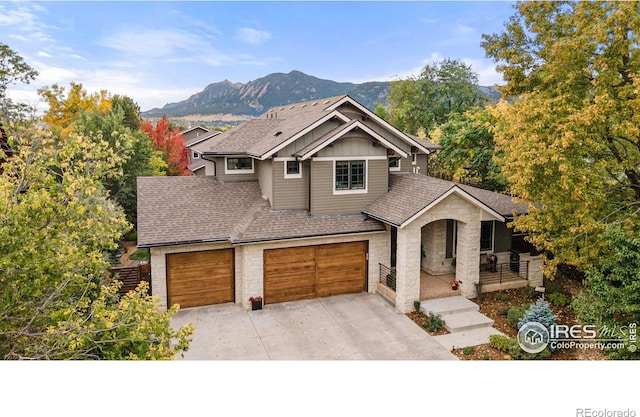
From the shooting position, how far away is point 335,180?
16.1 metres

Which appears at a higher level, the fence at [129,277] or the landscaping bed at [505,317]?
the fence at [129,277]

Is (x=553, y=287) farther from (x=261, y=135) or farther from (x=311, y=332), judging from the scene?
(x=261, y=135)

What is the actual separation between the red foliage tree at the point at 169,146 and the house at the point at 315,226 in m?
18.6

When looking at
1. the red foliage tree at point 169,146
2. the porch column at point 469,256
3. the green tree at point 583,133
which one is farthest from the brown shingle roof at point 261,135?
the red foliage tree at point 169,146

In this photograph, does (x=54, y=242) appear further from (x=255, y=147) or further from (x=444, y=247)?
(x=444, y=247)

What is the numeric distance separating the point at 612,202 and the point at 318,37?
1048 cm

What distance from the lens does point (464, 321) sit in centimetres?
1338

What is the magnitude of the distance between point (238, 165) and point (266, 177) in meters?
2.08

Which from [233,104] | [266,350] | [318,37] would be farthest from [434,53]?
[233,104]

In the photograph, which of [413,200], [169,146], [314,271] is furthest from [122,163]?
[413,200]

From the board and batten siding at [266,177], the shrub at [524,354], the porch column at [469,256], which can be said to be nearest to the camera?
the shrub at [524,354]

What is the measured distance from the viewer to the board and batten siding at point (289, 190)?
52.4 feet

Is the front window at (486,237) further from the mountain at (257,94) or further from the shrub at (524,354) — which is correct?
the mountain at (257,94)

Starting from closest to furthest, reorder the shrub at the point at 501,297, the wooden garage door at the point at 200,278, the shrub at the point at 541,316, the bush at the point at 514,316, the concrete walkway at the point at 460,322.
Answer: the shrub at the point at 541,316 → the concrete walkway at the point at 460,322 → the bush at the point at 514,316 → the wooden garage door at the point at 200,278 → the shrub at the point at 501,297
